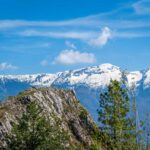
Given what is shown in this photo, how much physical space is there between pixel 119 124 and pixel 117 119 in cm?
104

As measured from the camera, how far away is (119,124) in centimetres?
6519

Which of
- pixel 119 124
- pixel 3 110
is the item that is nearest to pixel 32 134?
pixel 119 124

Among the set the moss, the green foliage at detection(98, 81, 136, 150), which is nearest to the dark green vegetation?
the green foliage at detection(98, 81, 136, 150)

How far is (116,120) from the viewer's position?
216 ft

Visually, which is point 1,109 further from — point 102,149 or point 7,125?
point 102,149

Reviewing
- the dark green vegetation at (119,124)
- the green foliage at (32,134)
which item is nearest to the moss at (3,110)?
the green foliage at (32,134)

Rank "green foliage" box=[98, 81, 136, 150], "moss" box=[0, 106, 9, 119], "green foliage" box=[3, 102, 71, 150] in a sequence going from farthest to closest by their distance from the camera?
"moss" box=[0, 106, 9, 119]
"green foliage" box=[3, 102, 71, 150]
"green foliage" box=[98, 81, 136, 150]

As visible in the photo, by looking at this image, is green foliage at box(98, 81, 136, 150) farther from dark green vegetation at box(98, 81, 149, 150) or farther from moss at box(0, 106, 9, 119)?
moss at box(0, 106, 9, 119)

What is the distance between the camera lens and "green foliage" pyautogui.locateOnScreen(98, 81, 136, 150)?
215ft

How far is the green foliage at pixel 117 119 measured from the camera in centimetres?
6550

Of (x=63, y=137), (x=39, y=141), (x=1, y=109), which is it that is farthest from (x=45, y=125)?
(x=1, y=109)

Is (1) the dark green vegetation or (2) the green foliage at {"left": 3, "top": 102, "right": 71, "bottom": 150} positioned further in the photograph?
(2) the green foliage at {"left": 3, "top": 102, "right": 71, "bottom": 150}

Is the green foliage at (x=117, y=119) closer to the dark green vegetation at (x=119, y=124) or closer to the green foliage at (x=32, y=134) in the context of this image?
the dark green vegetation at (x=119, y=124)

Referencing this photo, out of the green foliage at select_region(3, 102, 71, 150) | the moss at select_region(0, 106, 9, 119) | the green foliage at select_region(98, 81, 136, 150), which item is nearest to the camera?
the green foliage at select_region(98, 81, 136, 150)
